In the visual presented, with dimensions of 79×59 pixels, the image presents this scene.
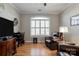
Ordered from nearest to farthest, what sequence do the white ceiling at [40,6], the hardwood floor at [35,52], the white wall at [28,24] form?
1. the hardwood floor at [35,52]
2. the white ceiling at [40,6]
3. the white wall at [28,24]

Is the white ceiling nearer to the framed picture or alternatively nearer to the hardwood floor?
the framed picture

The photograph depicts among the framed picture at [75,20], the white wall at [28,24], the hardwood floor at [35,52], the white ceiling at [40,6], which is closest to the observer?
the hardwood floor at [35,52]

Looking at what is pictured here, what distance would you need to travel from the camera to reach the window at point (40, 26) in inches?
307

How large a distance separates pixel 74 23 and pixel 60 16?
2.52m

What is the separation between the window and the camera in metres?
7.80

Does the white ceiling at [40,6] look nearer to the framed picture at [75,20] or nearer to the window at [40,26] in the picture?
the framed picture at [75,20]

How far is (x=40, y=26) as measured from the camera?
7.78m

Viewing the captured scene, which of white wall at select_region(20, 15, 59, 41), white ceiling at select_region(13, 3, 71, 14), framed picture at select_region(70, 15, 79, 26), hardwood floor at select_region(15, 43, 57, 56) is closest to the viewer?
hardwood floor at select_region(15, 43, 57, 56)

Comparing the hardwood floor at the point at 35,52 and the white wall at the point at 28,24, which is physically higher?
the white wall at the point at 28,24

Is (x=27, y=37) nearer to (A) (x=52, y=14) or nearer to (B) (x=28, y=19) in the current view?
(B) (x=28, y=19)

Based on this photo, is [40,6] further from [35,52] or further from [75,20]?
[35,52]

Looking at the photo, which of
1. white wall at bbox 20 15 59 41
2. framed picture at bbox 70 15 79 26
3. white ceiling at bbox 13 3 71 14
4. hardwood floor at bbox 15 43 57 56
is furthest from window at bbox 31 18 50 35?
framed picture at bbox 70 15 79 26

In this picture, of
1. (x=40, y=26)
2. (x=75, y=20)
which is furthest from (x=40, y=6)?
(x=40, y=26)

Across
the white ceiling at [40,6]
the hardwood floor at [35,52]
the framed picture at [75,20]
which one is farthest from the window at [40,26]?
the framed picture at [75,20]
